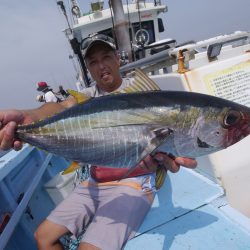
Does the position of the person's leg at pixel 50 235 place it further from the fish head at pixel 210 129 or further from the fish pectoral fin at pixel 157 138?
the fish head at pixel 210 129

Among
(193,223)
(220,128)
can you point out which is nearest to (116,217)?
(193,223)

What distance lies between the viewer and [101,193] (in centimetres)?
249

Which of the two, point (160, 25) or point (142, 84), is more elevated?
point (142, 84)

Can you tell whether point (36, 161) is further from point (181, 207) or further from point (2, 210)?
point (181, 207)

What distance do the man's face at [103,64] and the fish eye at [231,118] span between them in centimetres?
146

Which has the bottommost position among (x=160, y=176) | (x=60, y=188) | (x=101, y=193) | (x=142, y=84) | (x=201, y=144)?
(x=60, y=188)

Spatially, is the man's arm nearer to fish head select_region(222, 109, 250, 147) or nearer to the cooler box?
fish head select_region(222, 109, 250, 147)

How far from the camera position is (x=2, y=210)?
321 centimetres

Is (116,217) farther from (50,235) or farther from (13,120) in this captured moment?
(13,120)

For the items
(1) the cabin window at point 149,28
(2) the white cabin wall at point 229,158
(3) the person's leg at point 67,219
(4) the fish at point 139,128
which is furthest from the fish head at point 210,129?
(1) the cabin window at point 149,28

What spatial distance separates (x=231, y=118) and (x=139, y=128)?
1.62ft

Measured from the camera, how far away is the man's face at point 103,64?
8.91ft

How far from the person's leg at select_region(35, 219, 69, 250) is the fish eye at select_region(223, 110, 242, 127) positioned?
5.17ft

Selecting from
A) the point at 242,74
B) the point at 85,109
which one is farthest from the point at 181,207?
the point at 242,74
